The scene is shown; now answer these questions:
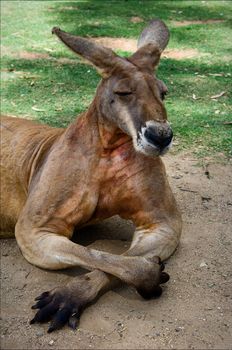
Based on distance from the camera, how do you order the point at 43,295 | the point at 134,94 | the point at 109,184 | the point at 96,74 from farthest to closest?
1. the point at 96,74
2. the point at 109,184
3. the point at 134,94
4. the point at 43,295

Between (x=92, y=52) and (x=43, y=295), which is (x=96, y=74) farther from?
(x=43, y=295)

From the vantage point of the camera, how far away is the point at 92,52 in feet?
10.8

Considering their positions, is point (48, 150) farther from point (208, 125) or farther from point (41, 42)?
point (41, 42)

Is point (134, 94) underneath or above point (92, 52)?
underneath

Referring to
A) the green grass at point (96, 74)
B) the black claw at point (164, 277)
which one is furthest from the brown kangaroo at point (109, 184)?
the green grass at point (96, 74)

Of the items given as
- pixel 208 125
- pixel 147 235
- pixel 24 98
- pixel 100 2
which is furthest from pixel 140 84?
pixel 100 2

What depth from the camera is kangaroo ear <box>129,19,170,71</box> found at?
3332 mm

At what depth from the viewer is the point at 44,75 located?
7.11m

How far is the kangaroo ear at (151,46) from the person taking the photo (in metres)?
3.33

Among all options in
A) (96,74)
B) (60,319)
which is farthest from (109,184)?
Answer: (96,74)

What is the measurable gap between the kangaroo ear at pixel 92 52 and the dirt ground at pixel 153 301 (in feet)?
3.61

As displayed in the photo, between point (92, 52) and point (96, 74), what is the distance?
3801mm

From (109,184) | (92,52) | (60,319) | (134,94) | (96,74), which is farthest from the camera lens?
(96,74)

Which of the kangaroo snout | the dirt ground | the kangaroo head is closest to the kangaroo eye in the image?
the kangaroo head
